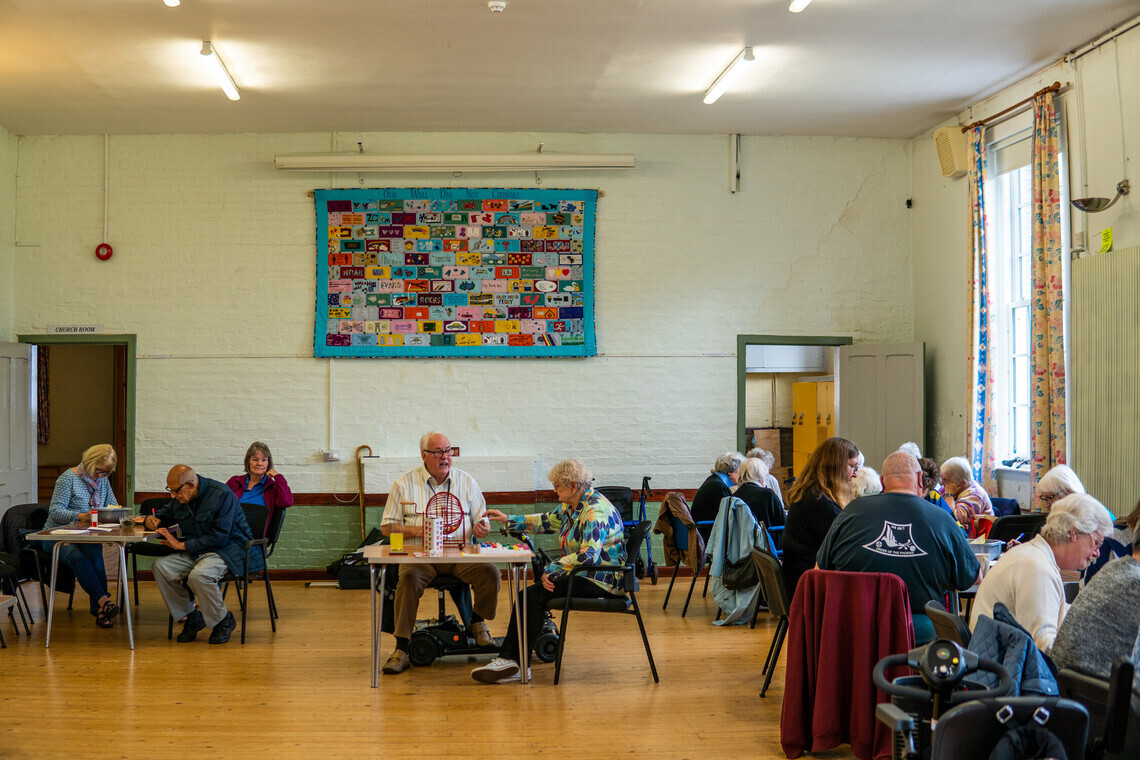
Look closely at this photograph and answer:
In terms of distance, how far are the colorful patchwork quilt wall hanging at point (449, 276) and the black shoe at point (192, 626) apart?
2.79 m

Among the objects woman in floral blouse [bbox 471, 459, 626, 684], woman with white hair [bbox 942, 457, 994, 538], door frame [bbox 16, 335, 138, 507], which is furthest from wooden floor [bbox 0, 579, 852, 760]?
door frame [bbox 16, 335, 138, 507]

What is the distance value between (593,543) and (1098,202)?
3.90 metres

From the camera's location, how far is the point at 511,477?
828 centimetres

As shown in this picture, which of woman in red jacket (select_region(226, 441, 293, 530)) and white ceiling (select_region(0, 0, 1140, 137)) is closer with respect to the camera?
white ceiling (select_region(0, 0, 1140, 137))

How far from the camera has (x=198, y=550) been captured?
6070 mm

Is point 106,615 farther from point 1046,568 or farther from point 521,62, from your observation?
point 1046,568

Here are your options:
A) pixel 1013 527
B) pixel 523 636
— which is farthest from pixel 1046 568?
pixel 523 636

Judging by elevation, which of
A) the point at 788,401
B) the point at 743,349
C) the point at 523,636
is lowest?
the point at 523,636

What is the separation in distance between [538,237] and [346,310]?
5.93ft

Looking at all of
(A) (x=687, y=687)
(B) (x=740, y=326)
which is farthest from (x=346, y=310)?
(A) (x=687, y=687)

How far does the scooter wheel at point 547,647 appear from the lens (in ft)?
17.5

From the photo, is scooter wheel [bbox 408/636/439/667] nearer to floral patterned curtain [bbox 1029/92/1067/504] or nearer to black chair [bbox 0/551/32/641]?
black chair [bbox 0/551/32/641]

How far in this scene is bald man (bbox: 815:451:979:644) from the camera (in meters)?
3.80

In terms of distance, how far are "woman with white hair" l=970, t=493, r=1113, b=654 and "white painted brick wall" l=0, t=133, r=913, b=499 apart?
5208mm
